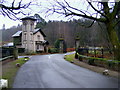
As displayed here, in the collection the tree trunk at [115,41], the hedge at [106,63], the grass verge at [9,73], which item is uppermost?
the tree trunk at [115,41]

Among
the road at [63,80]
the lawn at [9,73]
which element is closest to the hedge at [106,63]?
the road at [63,80]

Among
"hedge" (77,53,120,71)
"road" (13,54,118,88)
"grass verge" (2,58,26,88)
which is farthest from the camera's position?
"hedge" (77,53,120,71)

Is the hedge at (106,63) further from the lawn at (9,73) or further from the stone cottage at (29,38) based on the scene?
the stone cottage at (29,38)

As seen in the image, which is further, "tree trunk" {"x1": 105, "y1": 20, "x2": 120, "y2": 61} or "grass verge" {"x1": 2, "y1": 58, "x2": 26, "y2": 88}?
"tree trunk" {"x1": 105, "y1": 20, "x2": 120, "y2": 61}

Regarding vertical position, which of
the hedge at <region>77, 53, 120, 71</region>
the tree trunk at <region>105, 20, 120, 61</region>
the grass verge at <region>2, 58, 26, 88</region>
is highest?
the tree trunk at <region>105, 20, 120, 61</region>

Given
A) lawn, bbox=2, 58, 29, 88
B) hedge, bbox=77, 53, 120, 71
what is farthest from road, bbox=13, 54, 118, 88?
hedge, bbox=77, 53, 120, 71

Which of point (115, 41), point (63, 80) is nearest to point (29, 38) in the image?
point (115, 41)

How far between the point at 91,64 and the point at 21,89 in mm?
10477

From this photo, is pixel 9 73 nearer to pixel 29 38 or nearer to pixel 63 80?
pixel 63 80

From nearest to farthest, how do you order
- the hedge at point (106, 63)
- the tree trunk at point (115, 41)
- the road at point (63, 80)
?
1. the road at point (63, 80)
2. the hedge at point (106, 63)
3. the tree trunk at point (115, 41)

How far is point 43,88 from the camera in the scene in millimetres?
6711

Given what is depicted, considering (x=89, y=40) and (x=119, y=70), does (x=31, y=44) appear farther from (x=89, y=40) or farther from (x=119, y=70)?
(x=119, y=70)

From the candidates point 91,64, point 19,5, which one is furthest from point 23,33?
point 19,5

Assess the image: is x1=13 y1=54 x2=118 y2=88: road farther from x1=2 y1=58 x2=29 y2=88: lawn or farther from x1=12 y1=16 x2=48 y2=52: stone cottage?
x1=12 y1=16 x2=48 y2=52: stone cottage
